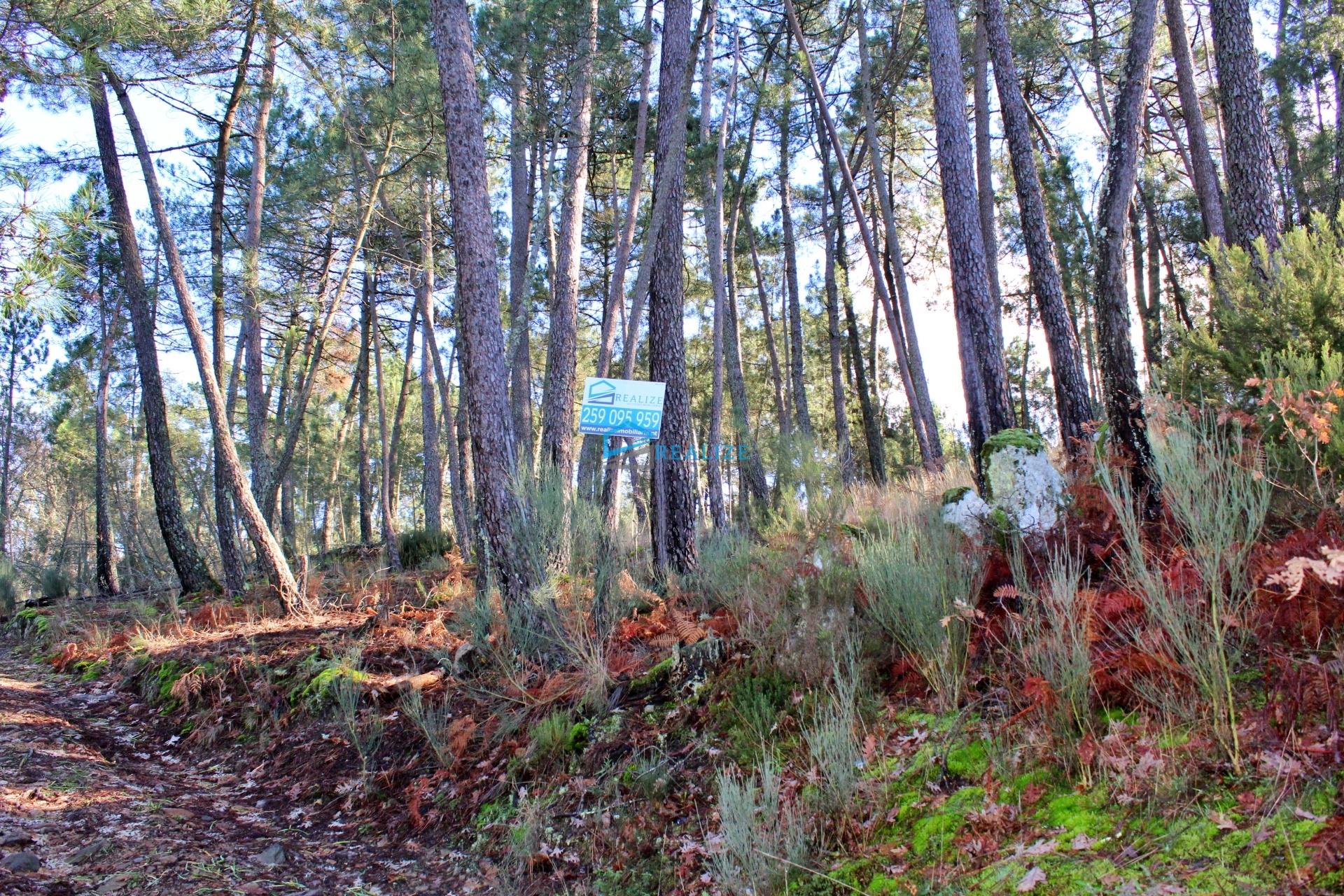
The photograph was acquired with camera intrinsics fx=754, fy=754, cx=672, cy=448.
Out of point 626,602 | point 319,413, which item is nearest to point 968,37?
point 626,602

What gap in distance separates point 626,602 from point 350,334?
47.9ft

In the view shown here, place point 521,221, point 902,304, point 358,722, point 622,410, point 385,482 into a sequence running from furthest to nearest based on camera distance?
point 385,482 < point 902,304 < point 521,221 < point 622,410 < point 358,722

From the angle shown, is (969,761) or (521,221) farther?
(521,221)

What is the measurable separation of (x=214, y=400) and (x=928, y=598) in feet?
27.8

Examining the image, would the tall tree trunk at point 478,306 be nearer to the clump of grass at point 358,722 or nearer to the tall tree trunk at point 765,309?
the clump of grass at point 358,722

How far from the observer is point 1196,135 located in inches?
436

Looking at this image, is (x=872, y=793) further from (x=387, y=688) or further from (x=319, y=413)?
(x=319, y=413)

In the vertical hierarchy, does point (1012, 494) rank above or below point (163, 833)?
above

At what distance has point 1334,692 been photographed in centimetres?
232

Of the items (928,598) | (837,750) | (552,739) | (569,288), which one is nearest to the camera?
(837,750)

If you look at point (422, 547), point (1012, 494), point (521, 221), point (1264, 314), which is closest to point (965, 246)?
point (1264, 314)

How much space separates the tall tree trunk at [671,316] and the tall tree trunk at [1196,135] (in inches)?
288

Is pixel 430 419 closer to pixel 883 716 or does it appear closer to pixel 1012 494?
pixel 1012 494

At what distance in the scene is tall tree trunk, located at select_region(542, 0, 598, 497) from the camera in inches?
327
